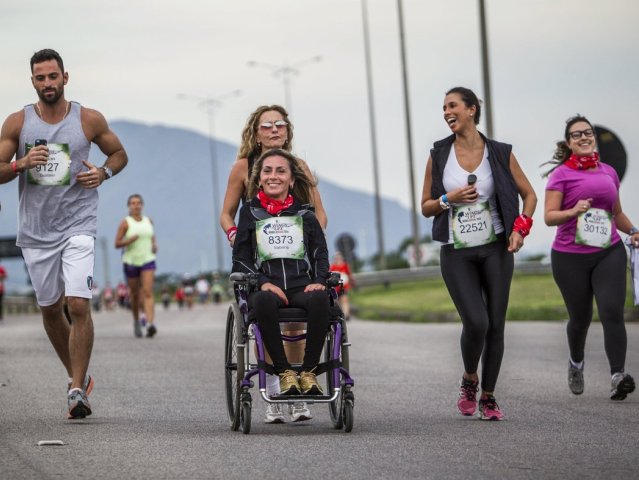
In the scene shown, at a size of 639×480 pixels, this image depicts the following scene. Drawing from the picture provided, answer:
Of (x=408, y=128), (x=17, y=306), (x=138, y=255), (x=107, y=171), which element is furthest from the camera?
(x=17, y=306)

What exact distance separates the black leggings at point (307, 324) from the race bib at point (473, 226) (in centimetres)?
138

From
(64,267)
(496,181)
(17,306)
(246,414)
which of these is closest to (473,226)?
(496,181)

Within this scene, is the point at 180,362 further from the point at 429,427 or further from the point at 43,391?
the point at 429,427

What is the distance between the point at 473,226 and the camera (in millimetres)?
10422

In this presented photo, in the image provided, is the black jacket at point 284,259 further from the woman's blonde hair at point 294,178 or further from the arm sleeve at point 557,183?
the arm sleeve at point 557,183

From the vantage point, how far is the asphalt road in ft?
25.4

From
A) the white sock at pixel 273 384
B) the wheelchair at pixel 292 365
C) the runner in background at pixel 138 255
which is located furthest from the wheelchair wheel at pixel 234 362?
the runner in background at pixel 138 255

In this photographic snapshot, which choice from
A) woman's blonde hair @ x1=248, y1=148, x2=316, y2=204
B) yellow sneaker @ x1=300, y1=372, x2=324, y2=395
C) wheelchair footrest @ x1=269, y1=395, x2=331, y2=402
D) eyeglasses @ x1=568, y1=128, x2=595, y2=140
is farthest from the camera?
eyeglasses @ x1=568, y1=128, x2=595, y2=140

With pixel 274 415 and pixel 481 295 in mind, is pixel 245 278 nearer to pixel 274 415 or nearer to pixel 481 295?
pixel 274 415

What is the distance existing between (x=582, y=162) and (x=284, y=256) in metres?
3.08

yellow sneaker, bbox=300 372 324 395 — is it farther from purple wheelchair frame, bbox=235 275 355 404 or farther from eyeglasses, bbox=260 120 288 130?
eyeglasses, bbox=260 120 288 130

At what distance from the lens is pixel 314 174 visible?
10.3 meters

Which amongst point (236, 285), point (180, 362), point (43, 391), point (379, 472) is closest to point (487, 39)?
point (180, 362)

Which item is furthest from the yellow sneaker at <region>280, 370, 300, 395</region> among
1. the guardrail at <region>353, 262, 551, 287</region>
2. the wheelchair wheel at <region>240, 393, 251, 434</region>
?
the guardrail at <region>353, 262, 551, 287</region>
